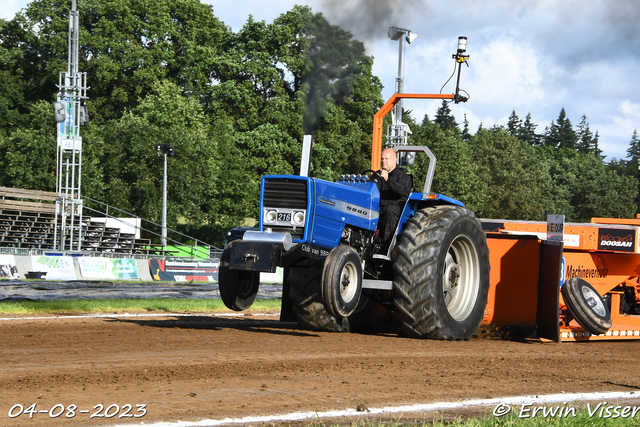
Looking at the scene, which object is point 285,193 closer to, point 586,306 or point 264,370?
point 264,370

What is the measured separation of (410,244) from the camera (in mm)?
9125

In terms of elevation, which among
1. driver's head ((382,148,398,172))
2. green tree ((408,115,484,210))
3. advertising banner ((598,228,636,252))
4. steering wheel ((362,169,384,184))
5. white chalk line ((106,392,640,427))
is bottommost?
white chalk line ((106,392,640,427))

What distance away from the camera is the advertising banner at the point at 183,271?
27.1 meters

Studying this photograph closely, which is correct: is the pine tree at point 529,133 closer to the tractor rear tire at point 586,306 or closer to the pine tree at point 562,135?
the pine tree at point 562,135

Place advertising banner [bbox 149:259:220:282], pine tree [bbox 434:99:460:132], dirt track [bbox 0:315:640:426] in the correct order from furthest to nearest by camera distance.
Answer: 1. pine tree [bbox 434:99:460:132]
2. advertising banner [bbox 149:259:220:282]
3. dirt track [bbox 0:315:640:426]

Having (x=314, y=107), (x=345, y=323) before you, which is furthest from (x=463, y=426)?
(x=314, y=107)

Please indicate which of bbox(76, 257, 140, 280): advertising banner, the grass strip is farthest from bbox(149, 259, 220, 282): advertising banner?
the grass strip

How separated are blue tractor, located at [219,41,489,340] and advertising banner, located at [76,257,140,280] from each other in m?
16.8

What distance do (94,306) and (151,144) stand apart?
30511 millimetres

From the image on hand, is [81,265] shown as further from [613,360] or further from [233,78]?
[233,78]

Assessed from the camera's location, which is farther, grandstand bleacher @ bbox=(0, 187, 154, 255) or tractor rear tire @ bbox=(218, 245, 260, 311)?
grandstand bleacher @ bbox=(0, 187, 154, 255)

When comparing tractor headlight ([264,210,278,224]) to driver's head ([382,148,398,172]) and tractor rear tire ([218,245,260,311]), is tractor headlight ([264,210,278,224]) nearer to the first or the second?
tractor rear tire ([218,245,260,311])

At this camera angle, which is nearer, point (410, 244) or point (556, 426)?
point (556, 426)

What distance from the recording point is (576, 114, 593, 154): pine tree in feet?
539
